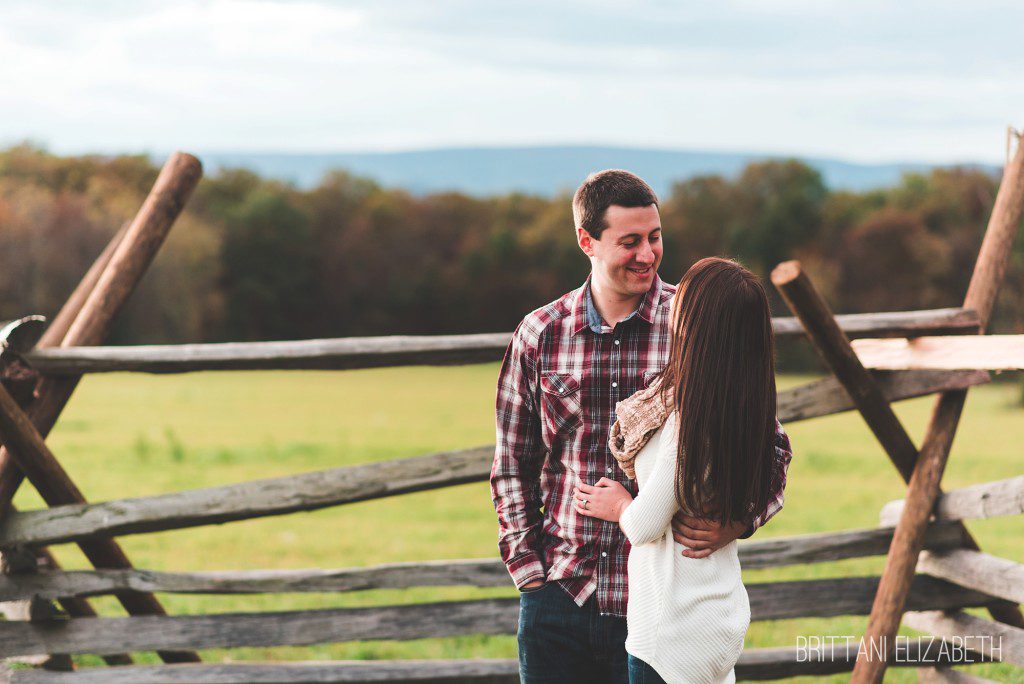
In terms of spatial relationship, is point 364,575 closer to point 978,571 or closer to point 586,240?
point 586,240

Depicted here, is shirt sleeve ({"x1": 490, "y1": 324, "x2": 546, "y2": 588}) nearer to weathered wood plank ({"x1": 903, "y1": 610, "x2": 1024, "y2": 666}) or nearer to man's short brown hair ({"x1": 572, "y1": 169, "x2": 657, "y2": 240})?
man's short brown hair ({"x1": 572, "y1": 169, "x2": 657, "y2": 240})

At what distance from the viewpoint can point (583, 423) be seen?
284 cm

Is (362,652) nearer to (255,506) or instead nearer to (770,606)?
(255,506)

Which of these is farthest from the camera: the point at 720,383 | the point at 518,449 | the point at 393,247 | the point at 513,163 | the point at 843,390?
the point at 513,163

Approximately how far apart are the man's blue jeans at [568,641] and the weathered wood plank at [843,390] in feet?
6.66

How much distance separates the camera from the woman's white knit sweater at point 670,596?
252cm

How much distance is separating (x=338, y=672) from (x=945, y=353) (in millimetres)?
2724

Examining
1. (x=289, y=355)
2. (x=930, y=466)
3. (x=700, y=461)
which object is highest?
(x=289, y=355)

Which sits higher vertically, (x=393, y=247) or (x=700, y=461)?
(x=393, y=247)

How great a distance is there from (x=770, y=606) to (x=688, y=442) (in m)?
2.49

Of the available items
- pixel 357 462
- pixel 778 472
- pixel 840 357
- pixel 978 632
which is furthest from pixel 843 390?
pixel 357 462

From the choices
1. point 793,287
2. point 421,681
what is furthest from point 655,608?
point 421,681

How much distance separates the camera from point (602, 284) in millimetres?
2873

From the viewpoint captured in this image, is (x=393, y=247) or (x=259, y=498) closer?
(x=259, y=498)
